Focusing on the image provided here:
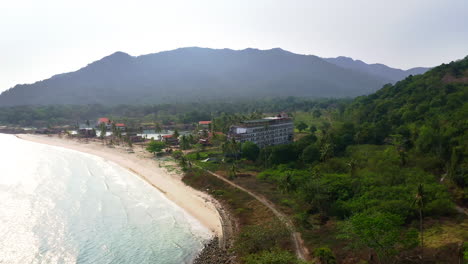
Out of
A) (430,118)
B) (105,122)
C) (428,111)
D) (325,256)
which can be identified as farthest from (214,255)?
(105,122)

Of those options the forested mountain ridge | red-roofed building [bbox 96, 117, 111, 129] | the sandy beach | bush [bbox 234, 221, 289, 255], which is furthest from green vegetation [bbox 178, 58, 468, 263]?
red-roofed building [bbox 96, 117, 111, 129]

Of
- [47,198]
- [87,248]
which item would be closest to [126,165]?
[47,198]

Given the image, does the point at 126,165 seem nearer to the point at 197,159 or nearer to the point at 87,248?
the point at 197,159

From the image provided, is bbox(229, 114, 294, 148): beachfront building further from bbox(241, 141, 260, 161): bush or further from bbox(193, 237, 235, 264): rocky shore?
bbox(193, 237, 235, 264): rocky shore

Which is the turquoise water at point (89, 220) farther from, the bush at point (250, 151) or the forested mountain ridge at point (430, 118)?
the forested mountain ridge at point (430, 118)

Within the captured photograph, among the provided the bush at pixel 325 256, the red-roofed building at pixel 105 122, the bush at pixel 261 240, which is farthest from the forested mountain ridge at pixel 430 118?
the red-roofed building at pixel 105 122

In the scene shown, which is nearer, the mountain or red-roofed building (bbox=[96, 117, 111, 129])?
the mountain

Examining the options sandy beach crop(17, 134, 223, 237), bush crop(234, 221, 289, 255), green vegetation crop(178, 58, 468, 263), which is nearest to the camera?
green vegetation crop(178, 58, 468, 263)
